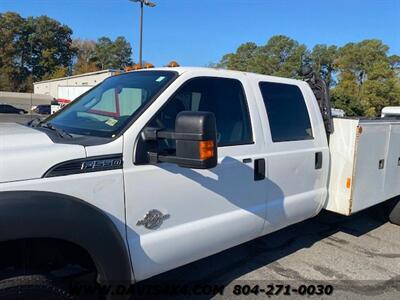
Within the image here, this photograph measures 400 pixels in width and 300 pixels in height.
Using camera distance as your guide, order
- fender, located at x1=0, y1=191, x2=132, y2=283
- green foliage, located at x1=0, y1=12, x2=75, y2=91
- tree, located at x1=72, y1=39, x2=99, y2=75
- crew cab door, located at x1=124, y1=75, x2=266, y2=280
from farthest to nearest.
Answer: tree, located at x1=72, y1=39, x2=99, y2=75
green foliage, located at x1=0, y1=12, x2=75, y2=91
crew cab door, located at x1=124, y1=75, x2=266, y2=280
fender, located at x1=0, y1=191, x2=132, y2=283

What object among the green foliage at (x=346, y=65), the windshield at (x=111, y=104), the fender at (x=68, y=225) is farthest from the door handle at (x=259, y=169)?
the green foliage at (x=346, y=65)

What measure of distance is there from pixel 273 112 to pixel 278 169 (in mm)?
510

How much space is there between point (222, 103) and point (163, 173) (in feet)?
2.92

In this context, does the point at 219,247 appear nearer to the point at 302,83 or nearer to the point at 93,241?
the point at 93,241

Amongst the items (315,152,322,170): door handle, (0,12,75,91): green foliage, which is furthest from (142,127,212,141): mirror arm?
(0,12,75,91): green foliage

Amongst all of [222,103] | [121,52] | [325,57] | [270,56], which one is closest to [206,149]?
[222,103]

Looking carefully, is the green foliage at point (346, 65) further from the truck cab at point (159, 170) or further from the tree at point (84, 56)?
the truck cab at point (159, 170)

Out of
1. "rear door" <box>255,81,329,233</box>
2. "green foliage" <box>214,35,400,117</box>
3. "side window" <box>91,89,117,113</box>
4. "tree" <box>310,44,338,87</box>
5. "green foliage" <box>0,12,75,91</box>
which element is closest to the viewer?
"side window" <box>91,89,117,113</box>

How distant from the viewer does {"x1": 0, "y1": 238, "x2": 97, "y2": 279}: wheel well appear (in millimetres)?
2283

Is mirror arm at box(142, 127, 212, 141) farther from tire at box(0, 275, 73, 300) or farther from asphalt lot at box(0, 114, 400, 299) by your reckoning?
asphalt lot at box(0, 114, 400, 299)

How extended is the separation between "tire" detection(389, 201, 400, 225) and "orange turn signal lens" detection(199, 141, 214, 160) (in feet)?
13.4

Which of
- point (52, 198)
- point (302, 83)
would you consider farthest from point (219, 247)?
point (302, 83)

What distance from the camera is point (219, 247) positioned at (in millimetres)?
3266

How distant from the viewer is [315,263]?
429 centimetres
